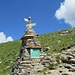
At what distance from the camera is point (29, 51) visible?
115 feet

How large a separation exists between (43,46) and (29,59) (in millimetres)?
23521

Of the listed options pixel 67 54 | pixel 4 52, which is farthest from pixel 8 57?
pixel 67 54

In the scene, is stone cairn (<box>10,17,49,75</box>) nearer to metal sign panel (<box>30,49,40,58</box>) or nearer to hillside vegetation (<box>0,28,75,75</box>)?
metal sign panel (<box>30,49,40,58</box>)

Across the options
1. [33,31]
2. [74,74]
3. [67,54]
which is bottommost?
[74,74]

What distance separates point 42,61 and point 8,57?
31117mm

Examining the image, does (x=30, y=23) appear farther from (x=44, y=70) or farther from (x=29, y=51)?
(x=44, y=70)

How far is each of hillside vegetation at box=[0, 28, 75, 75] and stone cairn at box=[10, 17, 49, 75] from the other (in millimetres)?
15510

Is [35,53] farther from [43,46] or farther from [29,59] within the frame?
[43,46]

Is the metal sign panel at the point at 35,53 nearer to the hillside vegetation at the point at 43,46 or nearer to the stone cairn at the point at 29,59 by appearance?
the stone cairn at the point at 29,59

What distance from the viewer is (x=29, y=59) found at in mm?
34594

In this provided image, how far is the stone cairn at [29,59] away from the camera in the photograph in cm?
3408

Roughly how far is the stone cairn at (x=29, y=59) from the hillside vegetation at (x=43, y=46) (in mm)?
15510

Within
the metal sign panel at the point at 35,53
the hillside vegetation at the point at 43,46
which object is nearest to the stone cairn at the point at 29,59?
the metal sign panel at the point at 35,53

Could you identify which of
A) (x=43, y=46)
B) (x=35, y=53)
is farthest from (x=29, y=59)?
(x=43, y=46)
